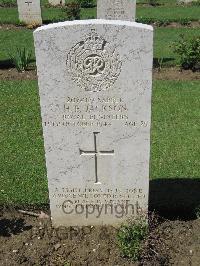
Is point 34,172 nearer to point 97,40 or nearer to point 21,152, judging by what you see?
point 21,152

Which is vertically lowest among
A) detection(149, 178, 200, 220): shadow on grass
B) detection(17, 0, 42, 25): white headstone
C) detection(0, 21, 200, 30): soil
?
detection(149, 178, 200, 220): shadow on grass

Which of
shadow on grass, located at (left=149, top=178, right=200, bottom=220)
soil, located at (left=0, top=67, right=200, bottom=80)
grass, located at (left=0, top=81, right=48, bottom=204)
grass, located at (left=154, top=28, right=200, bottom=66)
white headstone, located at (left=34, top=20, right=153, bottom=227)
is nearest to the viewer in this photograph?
white headstone, located at (left=34, top=20, right=153, bottom=227)

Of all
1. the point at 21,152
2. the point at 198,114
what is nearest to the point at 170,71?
the point at 198,114

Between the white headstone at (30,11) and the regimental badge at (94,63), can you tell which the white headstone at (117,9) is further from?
the regimental badge at (94,63)

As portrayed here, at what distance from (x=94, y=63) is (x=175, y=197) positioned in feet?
7.88

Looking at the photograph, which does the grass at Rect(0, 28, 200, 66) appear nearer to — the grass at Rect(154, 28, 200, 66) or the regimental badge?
the grass at Rect(154, 28, 200, 66)

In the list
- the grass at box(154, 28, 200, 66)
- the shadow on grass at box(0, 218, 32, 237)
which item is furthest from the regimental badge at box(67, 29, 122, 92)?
the grass at box(154, 28, 200, 66)

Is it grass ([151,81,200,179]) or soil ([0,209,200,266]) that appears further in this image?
grass ([151,81,200,179])

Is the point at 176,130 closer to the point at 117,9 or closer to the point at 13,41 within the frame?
the point at 117,9

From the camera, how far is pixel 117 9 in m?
12.3

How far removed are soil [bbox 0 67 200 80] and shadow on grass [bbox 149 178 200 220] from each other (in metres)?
4.63

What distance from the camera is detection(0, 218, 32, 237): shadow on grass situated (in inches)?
189

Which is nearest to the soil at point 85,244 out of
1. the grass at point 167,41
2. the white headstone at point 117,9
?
the grass at point 167,41

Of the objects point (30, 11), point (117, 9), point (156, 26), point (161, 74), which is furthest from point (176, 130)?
point (30, 11)
